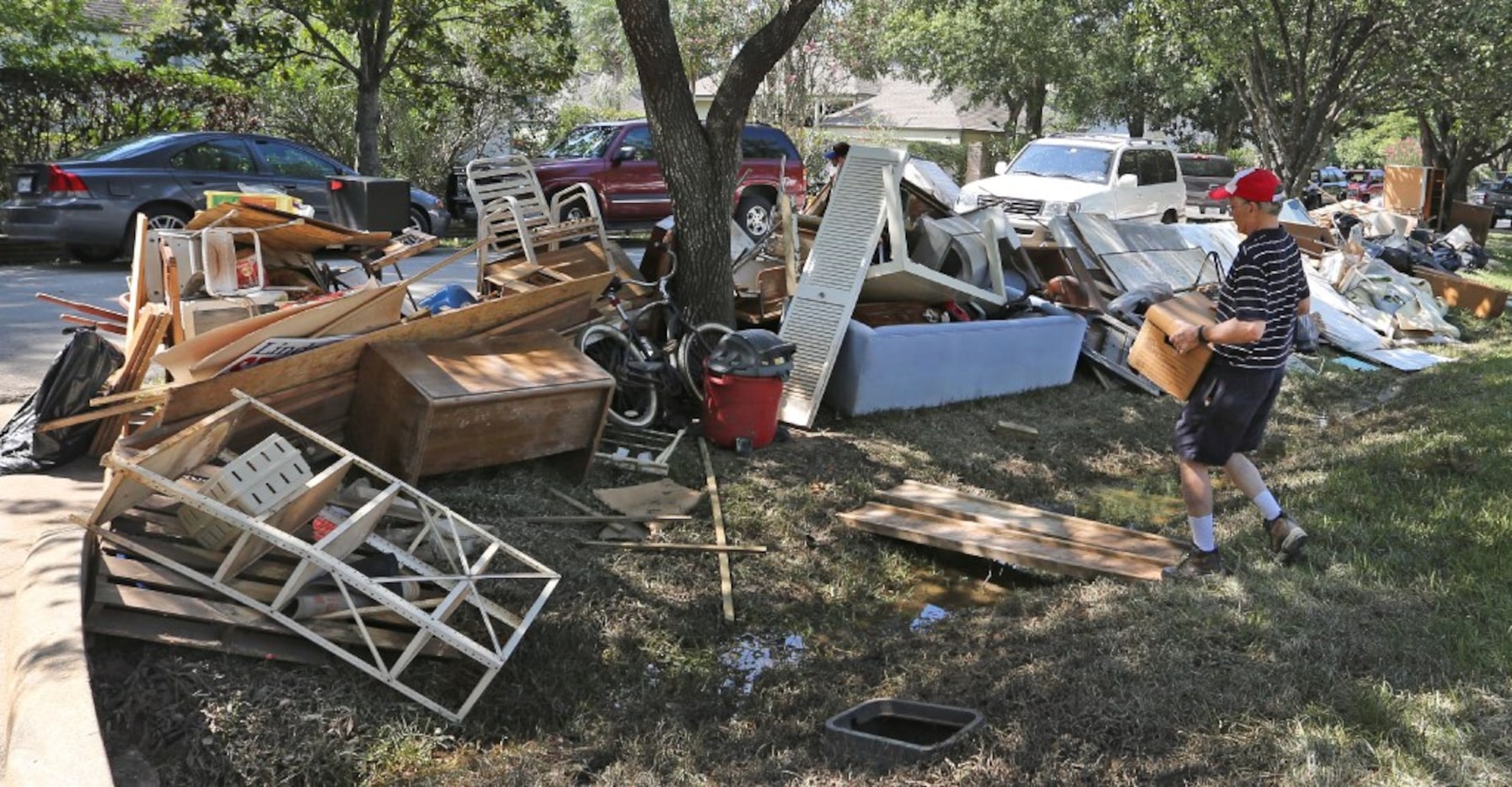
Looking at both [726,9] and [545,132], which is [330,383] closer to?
[545,132]

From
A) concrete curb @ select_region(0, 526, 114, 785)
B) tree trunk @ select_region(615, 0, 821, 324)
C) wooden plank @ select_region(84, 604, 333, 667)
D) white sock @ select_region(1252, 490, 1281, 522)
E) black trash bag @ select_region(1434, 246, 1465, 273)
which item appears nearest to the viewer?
concrete curb @ select_region(0, 526, 114, 785)

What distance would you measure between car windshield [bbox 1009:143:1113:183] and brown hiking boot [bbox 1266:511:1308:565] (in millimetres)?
12076

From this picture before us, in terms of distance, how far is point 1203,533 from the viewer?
490 cm

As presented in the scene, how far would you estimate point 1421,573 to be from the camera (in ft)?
15.2

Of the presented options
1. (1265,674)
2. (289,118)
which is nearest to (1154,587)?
(1265,674)

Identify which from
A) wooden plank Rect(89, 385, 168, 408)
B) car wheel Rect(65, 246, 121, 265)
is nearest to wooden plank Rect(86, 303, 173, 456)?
wooden plank Rect(89, 385, 168, 408)

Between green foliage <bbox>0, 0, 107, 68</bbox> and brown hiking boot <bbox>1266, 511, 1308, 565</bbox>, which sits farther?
green foliage <bbox>0, 0, 107, 68</bbox>

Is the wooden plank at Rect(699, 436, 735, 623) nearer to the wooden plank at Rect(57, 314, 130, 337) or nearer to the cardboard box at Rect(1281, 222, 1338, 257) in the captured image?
the wooden plank at Rect(57, 314, 130, 337)

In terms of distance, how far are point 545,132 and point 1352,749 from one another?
66.4 feet

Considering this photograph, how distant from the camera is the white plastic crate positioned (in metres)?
3.81

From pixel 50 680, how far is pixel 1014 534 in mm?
3964

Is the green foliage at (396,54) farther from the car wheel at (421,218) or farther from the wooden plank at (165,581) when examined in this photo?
the wooden plank at (165,581)

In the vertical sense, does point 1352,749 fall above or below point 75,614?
below

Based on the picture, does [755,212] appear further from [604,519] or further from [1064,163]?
[604,519]
